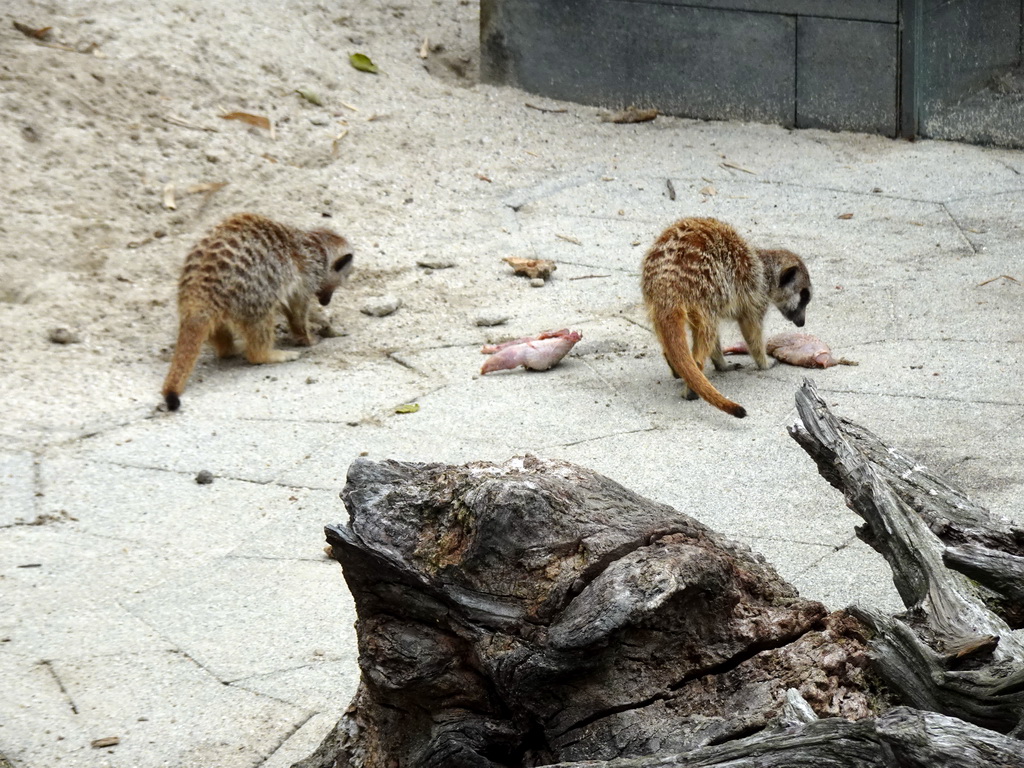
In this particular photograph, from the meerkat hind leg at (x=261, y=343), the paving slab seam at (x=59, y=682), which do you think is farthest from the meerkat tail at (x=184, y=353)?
the paving slab seam at (x=59, y=682)

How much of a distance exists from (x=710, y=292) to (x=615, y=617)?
141 inches

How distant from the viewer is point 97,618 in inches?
144

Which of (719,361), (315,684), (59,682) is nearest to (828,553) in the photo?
(315,684)

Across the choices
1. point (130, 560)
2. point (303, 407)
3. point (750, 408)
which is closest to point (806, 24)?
point (750, 408)

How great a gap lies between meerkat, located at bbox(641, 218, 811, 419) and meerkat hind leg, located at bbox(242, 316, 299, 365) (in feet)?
6.93

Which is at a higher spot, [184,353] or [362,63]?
[362,63]

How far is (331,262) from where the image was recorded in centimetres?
689

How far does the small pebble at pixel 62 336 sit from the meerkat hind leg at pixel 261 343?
855 millimetres

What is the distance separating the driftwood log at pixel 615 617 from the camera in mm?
2041

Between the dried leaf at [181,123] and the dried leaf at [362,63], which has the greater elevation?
the dried leaf at [362,63]

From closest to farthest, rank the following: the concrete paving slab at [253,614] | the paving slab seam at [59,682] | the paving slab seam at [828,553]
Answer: the paving slab seam at [59,682] < the concrete paving slab at [253,614] < the paving slab seam at [828,553]

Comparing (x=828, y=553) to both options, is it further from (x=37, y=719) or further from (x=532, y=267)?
(x=532, y=267)

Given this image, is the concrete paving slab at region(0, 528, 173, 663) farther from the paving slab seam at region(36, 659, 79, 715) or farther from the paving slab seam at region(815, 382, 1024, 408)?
the paving slab seam at region(815, 382, 1024, 408)

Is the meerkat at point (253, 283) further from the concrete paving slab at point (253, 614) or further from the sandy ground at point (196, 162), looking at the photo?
the concrete paving slab at point (253, 614)
